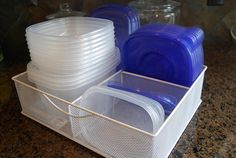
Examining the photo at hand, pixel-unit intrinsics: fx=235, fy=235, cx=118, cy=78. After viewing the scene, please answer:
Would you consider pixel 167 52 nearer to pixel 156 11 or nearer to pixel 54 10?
pixel 156 11

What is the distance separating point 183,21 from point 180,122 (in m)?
0.59

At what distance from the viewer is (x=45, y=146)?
537mm

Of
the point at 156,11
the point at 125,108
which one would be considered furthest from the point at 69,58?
the point at 156,11

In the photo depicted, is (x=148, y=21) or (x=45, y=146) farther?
(x=148, y=21)

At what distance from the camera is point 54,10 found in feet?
3.31

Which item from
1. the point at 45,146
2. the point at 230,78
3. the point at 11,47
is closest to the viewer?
the point at 45,146

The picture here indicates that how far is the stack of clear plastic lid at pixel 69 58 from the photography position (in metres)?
0.54

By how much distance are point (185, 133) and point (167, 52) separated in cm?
20

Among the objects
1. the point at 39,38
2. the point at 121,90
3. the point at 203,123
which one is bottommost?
the point at 203,123

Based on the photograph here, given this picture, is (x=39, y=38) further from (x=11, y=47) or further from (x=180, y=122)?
(x=11, y=47)

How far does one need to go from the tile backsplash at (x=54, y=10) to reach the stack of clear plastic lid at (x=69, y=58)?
14.6 inches

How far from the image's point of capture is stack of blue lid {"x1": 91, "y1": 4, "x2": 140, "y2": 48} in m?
0.72

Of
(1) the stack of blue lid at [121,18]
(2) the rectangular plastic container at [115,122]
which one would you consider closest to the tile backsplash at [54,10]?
(1) the stack of blue lid at [121,18]

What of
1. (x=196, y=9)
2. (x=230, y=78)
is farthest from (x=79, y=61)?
(x=196, y=9)
